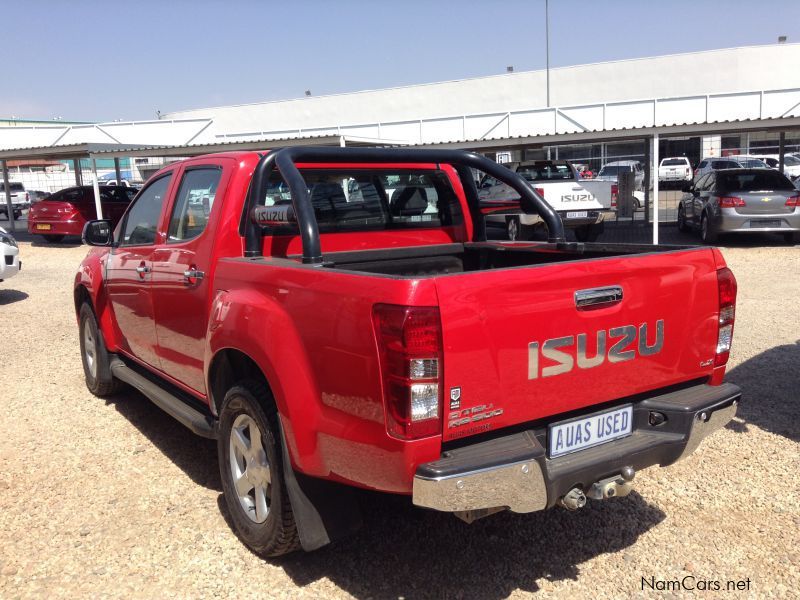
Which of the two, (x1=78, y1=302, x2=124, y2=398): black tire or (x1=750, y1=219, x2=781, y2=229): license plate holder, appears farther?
(x1=750, y1=219, x2=781, y2=229): license plate holder

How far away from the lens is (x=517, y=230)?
651 inches

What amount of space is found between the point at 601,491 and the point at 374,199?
86.8 inches

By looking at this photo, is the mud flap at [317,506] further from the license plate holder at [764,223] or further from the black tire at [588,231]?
the black tire at [588,231]

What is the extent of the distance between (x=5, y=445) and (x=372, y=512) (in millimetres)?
2791

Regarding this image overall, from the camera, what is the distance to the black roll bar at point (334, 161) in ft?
10.3

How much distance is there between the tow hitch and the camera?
278 centimetres

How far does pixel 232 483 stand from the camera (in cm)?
345

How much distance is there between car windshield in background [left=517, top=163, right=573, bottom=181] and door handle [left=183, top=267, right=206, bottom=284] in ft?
43.9

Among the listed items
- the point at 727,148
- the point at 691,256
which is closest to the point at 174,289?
the point at 691,256

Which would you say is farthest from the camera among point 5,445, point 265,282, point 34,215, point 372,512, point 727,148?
point 727,148

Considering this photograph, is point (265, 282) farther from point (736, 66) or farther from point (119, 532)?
point (736, 66)

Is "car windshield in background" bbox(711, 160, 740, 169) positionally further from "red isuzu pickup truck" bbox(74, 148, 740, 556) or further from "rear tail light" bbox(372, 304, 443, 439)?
"rear tail light" bbox(372, 304, 443, 439)

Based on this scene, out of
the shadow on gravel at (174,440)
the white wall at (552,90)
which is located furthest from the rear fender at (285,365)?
the white wall at (552,90)

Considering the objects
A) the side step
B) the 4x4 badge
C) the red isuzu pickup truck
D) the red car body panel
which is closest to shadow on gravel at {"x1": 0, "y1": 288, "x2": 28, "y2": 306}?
the side step
